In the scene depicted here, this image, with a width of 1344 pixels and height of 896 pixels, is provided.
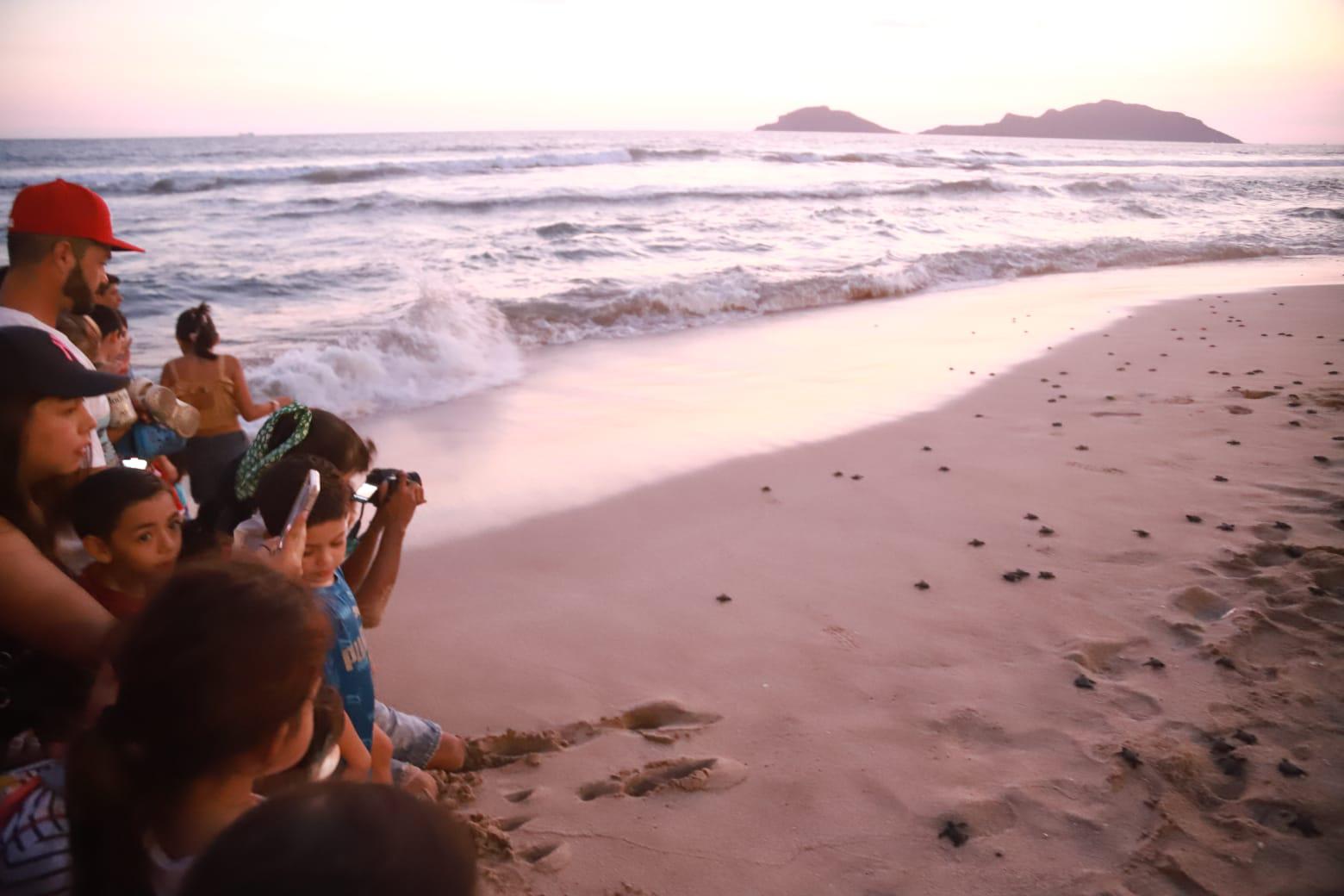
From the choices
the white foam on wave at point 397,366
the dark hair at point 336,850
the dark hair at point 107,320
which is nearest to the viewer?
the dark hair at point 336,850

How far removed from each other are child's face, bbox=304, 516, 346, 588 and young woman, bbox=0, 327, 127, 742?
1.72ft

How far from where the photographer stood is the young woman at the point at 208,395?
451 centimetres

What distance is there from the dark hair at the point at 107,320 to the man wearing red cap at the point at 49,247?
65cm

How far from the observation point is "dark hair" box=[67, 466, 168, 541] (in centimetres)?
212

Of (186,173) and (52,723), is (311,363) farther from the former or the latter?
(186,173)

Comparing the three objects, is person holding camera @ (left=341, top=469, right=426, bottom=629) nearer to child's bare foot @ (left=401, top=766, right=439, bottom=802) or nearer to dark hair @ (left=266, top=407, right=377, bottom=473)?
dark hair @ (left=266, top=407, right=377, bottom=473)

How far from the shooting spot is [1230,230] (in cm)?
1948

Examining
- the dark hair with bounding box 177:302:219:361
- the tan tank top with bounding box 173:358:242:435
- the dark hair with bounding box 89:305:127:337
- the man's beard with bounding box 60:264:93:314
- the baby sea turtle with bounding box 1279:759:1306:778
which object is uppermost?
the man's beard with bounding box 60:264:93:314

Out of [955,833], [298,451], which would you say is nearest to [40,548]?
[298,451]

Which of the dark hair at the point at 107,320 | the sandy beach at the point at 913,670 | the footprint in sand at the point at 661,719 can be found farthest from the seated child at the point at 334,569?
the dark hair at the point at 107,320

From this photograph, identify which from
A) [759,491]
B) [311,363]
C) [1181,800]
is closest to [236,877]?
[1181,800]

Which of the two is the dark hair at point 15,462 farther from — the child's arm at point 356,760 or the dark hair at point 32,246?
the dark hair at point 32,246

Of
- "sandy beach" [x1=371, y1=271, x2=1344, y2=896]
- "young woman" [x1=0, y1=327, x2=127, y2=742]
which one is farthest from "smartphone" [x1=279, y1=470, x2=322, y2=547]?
"sandy beach" [x1=371, y1=271, x2=1344, y2=896]

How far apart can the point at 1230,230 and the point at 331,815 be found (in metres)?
23.1
